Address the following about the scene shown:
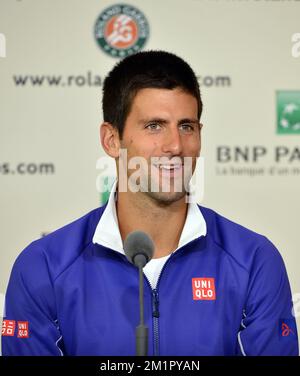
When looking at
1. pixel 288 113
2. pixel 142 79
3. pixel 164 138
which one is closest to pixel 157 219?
pixel 164 138

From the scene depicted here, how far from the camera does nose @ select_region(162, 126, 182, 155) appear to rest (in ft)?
5.01

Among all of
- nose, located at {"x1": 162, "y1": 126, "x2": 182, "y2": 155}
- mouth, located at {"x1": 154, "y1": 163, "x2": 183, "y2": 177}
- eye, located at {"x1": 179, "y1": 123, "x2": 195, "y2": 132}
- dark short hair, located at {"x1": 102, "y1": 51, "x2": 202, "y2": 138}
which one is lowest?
mouth, located at {"x1": 154, "y1": 163, "x2": 183, "y2": 177}

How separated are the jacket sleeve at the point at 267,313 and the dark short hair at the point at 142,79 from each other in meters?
0.43

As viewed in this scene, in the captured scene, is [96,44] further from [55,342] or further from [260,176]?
[55,342]

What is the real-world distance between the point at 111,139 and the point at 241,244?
1.41 ft

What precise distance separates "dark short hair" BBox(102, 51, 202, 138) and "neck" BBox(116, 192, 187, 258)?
178 millimetres

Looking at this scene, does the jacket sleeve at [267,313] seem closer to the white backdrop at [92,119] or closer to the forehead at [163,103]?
the forehead at [163,103]

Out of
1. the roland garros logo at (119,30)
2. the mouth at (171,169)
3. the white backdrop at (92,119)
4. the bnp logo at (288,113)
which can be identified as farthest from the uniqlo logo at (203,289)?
the roland garros logo at (119,30)

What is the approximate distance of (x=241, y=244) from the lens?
159 cm

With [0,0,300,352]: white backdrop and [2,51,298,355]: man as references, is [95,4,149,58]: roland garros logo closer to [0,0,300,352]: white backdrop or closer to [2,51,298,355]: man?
[0,0,300,352]: white backdrop

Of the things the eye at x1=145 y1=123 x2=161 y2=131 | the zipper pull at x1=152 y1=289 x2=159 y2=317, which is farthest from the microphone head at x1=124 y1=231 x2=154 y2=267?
the eye at x1=145 y1=123 x2=161 y2=131

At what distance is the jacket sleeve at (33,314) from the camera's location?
1494 millimetres
